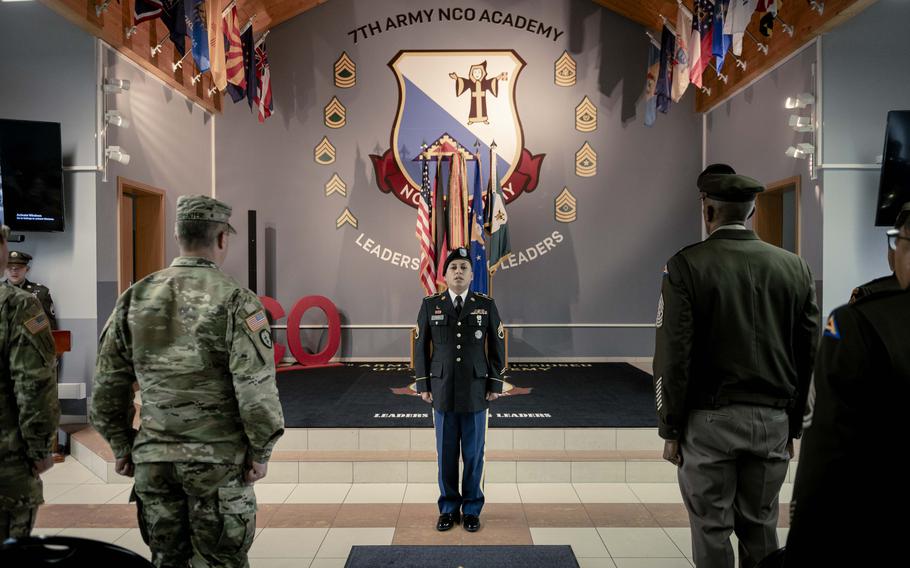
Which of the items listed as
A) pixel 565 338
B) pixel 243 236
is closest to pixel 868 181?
pixel 565 338

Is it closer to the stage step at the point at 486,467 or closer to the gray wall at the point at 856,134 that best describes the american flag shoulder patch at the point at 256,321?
the stage step at the point at 486,467

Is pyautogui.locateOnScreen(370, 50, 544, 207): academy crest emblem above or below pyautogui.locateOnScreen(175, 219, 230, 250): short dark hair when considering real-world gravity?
above

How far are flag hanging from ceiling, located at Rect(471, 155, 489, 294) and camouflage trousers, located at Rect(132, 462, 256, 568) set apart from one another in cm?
405

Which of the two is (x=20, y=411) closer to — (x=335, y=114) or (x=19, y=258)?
(x=19, y=258)

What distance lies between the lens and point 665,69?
20.9ft

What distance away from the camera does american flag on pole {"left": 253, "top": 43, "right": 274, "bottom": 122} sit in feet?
22.1

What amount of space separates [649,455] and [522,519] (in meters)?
1.21

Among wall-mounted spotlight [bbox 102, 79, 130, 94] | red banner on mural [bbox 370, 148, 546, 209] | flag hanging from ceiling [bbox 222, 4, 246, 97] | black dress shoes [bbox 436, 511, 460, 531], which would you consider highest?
flag hanging from ceiling [bbox 222, 4, 246, 97]

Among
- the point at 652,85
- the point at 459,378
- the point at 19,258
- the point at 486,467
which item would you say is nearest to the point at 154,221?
the point at 19,258

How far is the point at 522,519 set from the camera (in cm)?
325

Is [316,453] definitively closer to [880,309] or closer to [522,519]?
[522,519]

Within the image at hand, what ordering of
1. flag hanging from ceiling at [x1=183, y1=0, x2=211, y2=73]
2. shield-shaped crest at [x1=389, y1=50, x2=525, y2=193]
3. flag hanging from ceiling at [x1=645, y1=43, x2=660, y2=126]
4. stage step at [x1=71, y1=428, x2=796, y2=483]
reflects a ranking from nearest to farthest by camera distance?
stage step at [x1=71, y1=428, x2=796, y2=483]
flag hanging from ceiling at [x1=183, y1=0, x2=211, y2=73]
flag hanging from ceiling at [x1=645, y1=43, x2=660, y2=126]
shield-shaped crest at [x1=389, y1=50, x2=525, y2=193]

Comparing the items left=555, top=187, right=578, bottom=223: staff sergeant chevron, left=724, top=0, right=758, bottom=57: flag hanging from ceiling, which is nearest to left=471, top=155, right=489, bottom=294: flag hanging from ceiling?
left=555, top=187, right=578, bottom=223: staff sergeant chevron

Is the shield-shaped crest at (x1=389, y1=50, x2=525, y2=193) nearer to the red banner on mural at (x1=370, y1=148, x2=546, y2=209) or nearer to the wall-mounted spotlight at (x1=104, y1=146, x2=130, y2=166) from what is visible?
the red banner on mural at (x1=370, y1=148, x2=546, y2=209)
